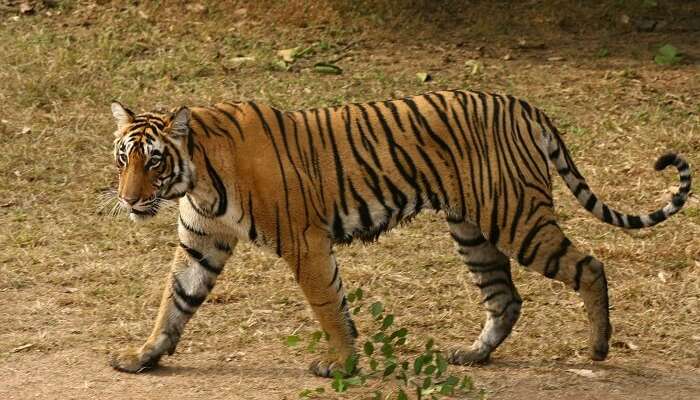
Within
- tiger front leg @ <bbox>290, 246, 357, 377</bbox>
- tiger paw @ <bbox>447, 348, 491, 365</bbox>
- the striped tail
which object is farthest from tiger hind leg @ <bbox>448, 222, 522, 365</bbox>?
tiger front leg @ <bbox>290, 246, 357, 377</bbox>

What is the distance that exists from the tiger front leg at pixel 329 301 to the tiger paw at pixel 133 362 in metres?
0.74

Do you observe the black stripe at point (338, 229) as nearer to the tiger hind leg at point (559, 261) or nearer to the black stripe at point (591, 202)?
the tiger hind leg at point (559, 261)

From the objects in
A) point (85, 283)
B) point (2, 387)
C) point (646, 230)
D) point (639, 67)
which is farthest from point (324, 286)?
point (639, 67)

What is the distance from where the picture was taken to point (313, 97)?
9031 millimetres

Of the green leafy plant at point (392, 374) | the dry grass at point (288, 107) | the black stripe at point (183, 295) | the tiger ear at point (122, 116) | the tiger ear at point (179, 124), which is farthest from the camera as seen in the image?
the dry grass at point (288, 107)

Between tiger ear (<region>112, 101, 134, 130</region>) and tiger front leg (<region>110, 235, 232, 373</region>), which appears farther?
tiger front leg (<region>110, 235, 232, 373</region>)

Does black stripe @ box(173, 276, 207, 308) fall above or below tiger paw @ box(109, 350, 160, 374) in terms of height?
above

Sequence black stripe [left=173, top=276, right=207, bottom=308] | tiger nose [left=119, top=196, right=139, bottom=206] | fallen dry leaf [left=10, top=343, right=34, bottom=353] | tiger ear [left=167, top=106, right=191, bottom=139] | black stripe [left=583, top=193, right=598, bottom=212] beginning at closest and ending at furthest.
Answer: tiger nose [left=119, top=196, right=139, bottom=206] → tiger ear [left=167, top=106, right=191, bottom=139] → black stripe [left=173, top=276, right=207, bottom=308] → black stripe [left=583, top=193, right=598, bottom=212] → fallen dry leaf [left=10, top=343, right=34, bottom=353]

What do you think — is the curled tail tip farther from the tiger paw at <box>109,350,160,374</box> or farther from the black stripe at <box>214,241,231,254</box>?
the tiger paw at <box>109,350,160,374</box>

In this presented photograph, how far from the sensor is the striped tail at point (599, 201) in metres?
5.43

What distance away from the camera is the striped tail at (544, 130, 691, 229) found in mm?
5430

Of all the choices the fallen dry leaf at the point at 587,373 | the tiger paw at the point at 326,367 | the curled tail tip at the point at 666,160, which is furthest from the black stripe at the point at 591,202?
the tiger paw at the point at 326,367

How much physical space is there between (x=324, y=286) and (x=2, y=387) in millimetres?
1384

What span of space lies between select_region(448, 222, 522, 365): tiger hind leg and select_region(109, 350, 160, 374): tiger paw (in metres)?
1.27
